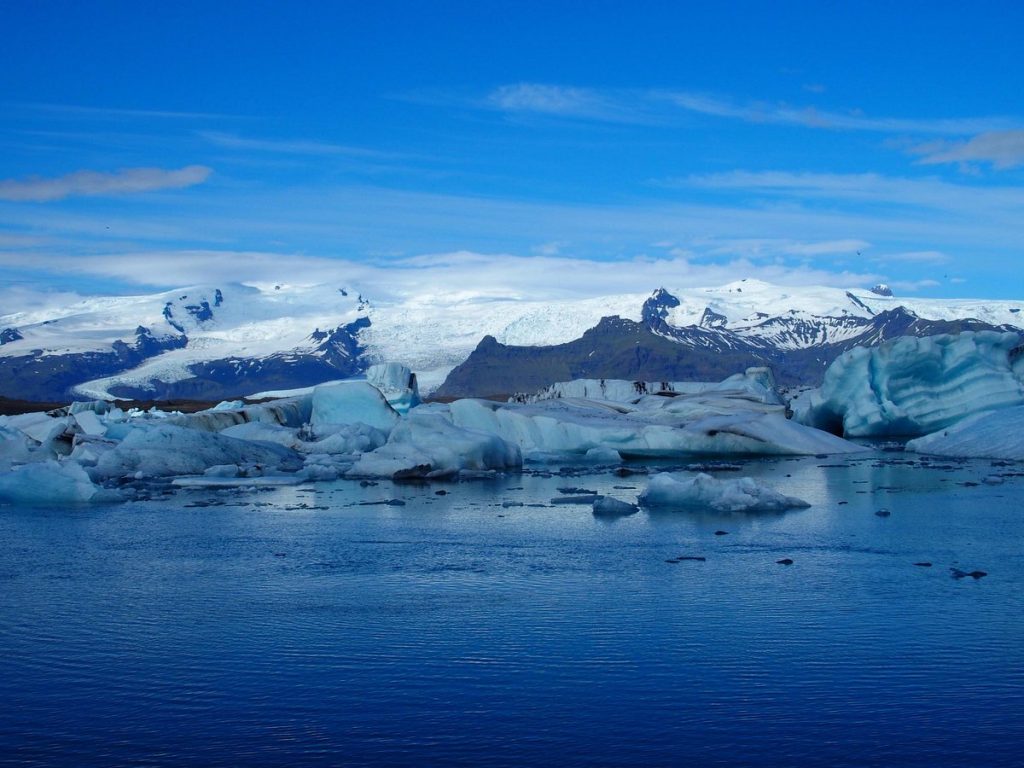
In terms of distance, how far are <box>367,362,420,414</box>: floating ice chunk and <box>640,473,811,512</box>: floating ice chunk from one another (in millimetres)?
20363

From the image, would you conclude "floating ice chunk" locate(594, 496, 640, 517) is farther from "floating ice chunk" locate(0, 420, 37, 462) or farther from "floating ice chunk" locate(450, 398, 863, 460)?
"floating ice chunk" locate(0, 420, 37, 462)

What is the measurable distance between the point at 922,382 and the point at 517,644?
2448 cm

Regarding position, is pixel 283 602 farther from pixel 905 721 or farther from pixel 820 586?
pixel 905 721

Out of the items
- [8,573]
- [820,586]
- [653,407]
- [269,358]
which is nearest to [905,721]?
[820,586]

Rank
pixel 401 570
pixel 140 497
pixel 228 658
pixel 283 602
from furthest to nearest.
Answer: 1. pixel 140 497
2. pixel 401 570
3. pixel 283 602
4. pixel 228 658

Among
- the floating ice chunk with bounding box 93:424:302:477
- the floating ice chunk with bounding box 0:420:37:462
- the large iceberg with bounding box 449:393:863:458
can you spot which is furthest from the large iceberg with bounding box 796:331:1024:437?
the floating ice chunk with bounding box 0:420:37:462

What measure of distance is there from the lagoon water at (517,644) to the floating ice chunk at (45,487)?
3.13m

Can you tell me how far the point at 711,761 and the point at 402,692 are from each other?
183 centimetres

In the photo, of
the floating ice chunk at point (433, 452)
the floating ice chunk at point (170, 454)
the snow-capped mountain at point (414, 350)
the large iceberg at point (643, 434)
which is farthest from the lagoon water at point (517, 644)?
the snow-capped mountain at point (414, 350)

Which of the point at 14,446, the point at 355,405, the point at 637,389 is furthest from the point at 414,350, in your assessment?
the point at 14,446

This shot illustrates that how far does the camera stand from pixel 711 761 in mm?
5332

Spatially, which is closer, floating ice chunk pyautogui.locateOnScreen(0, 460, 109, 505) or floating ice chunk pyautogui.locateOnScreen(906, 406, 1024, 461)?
floating ice chunk pyautogui.locateOnScreen(0, 460, 109, 505)

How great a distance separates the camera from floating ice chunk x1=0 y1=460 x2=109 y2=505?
16.6 meters

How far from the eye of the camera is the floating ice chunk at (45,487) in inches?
652
